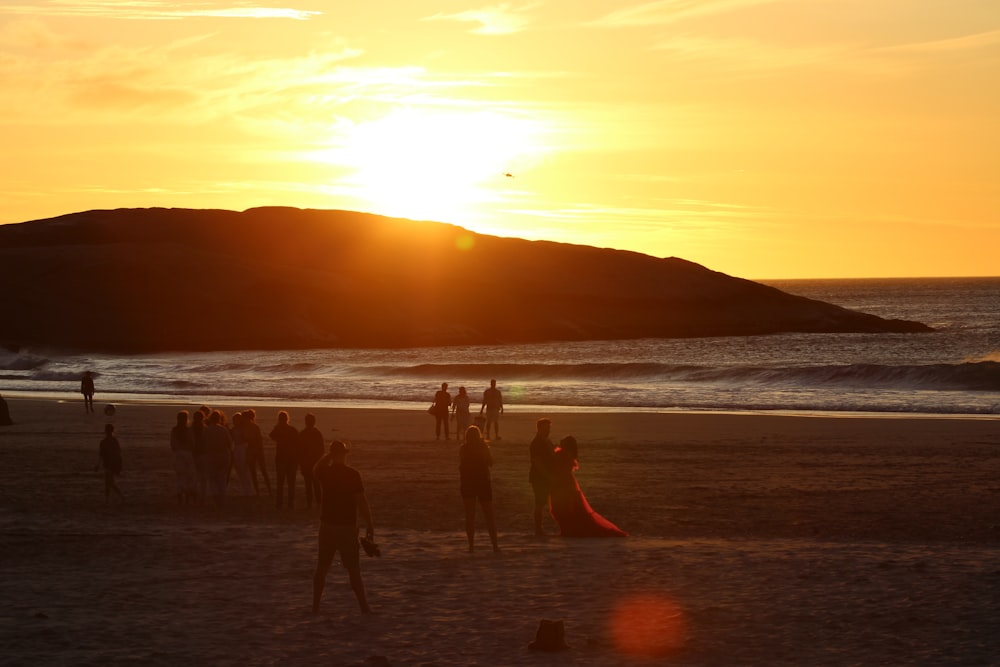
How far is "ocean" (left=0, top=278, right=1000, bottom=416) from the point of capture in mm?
41125

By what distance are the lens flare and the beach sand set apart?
3cm

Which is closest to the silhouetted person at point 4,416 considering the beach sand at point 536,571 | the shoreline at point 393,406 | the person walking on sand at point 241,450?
the beach sand at point 536,571

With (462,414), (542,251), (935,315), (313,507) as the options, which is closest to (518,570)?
(313,507)

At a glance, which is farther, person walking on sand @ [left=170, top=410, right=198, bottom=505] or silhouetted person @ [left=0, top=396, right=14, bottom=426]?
silhouetted person @ [left=0, top=396, right=14, bottom=426]

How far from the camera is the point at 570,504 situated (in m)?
14.5

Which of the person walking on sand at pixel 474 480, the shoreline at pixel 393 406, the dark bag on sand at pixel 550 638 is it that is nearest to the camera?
the dark bag on sand at pixel 550 638

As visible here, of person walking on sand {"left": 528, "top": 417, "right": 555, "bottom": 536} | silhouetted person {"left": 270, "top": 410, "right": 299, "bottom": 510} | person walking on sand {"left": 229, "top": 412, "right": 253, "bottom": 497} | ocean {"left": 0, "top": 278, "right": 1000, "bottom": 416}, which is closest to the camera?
person walking on sand {"left": 528, "top": 417, "right": 555, "bottom": 536}

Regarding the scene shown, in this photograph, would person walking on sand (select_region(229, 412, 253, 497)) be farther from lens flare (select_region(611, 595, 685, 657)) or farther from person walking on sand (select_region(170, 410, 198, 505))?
lens flare (select_region(611, 595, 685, 657))

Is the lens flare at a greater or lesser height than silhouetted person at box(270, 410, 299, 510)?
lesser

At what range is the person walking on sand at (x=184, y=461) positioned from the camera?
56.5 feet

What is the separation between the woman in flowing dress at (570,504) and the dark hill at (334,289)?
86486mm

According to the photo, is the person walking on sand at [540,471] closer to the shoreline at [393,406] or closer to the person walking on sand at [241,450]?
the person walking on sand at [241,450]

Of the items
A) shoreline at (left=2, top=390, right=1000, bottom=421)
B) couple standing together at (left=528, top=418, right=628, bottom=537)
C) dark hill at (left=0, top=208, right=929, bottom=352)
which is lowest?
shoreline at (left=2, top=390, right=1000, bottom=421)

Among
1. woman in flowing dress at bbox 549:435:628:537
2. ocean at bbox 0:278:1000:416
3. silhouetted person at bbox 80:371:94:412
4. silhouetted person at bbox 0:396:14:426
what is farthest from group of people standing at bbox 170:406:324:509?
ocean at bbox 0:278:1000:416
